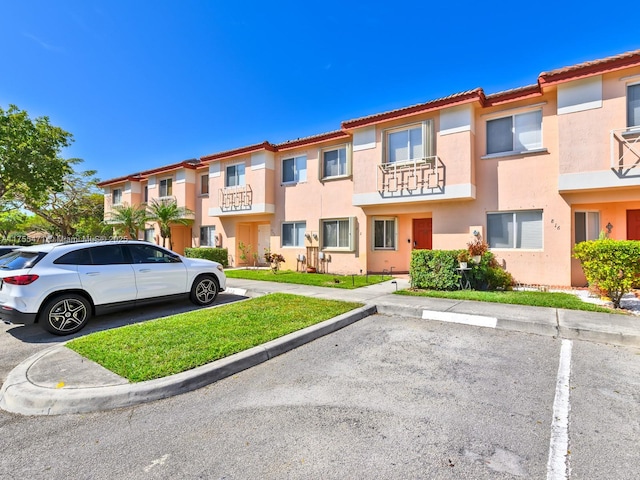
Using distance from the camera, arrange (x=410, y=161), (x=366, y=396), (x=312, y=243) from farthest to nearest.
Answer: (x=312, y=243) → (x=410, y=161) → (x=366, y=396)

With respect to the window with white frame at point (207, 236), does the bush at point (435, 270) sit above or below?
below

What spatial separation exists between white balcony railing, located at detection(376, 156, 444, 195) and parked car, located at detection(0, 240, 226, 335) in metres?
7.72

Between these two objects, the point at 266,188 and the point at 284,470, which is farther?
the point at 266,188

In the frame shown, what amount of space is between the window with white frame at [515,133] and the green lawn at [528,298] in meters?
4.95

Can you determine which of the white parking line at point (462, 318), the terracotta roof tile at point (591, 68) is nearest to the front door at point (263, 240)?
→ the white parking line at point (462, 318)

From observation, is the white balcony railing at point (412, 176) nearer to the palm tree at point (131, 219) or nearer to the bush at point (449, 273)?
the bush at point (449, 273)

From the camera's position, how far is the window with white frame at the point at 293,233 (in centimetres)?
1567

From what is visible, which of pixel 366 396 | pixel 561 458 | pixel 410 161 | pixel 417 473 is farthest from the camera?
pixel 410 161

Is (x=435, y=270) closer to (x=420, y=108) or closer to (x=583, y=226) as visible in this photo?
(x=583, y=226)

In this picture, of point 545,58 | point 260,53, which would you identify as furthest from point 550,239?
point 260,53

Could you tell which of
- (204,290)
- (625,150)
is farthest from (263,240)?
(625,150)

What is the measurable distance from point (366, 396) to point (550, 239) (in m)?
9.37

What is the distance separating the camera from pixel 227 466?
254 cm

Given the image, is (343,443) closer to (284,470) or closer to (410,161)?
(284,470)
